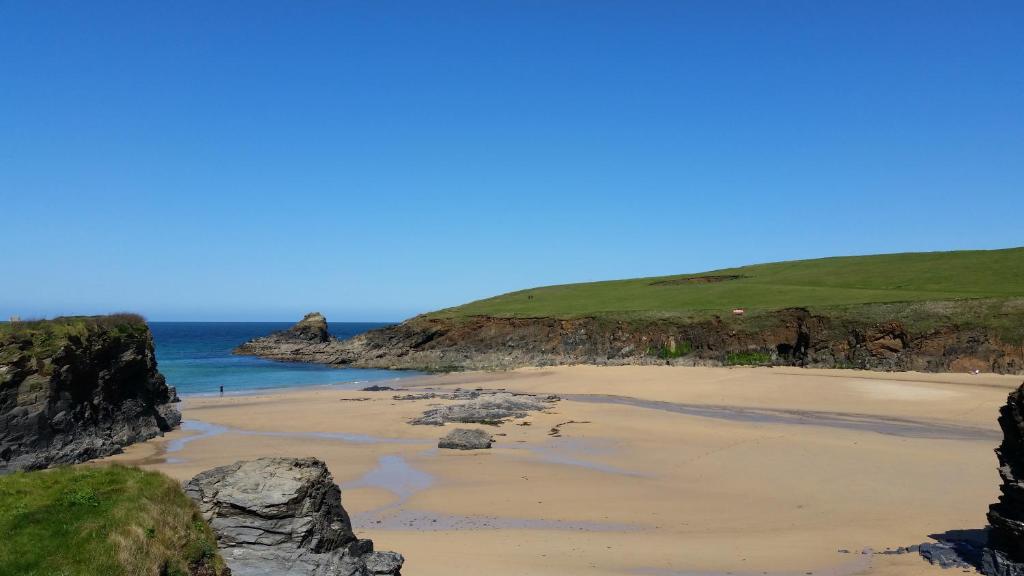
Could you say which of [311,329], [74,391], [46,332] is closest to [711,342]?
[74,391]

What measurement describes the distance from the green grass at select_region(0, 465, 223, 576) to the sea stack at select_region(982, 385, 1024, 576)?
12.3 m

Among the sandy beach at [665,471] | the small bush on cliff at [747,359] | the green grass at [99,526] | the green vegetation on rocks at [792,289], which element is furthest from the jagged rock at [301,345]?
the green grass at [99,526]

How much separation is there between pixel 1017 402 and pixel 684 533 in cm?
687

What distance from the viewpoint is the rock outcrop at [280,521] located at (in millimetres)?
9594

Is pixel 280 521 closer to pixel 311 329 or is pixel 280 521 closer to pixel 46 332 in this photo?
pixel 46 332

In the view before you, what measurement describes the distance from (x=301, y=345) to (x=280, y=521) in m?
80.6

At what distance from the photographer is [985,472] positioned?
19562mm

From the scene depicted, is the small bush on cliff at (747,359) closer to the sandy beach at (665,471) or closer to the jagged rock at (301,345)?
the sandy beach at (665,471)

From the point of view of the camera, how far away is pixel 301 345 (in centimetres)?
8675

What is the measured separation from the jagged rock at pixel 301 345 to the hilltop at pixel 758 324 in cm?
40

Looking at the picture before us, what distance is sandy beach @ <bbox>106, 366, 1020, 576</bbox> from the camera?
13695 millimetres

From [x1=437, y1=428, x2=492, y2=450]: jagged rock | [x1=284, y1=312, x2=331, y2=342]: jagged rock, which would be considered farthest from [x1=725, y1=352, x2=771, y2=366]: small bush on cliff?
[x1=284, y1=312, x2=331, y2=342]: jagged rock

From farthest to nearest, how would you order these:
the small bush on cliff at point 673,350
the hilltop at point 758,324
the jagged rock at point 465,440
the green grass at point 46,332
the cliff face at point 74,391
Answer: the small bush on cliff at point 673,350, the hilltop at point 758,324, the jagged rock at point 465,440, the green grass at point 46,332, the cliff face at point 74,391

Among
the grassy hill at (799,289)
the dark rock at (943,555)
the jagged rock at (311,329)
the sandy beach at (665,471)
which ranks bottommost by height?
the sandy beach at (665,471)
